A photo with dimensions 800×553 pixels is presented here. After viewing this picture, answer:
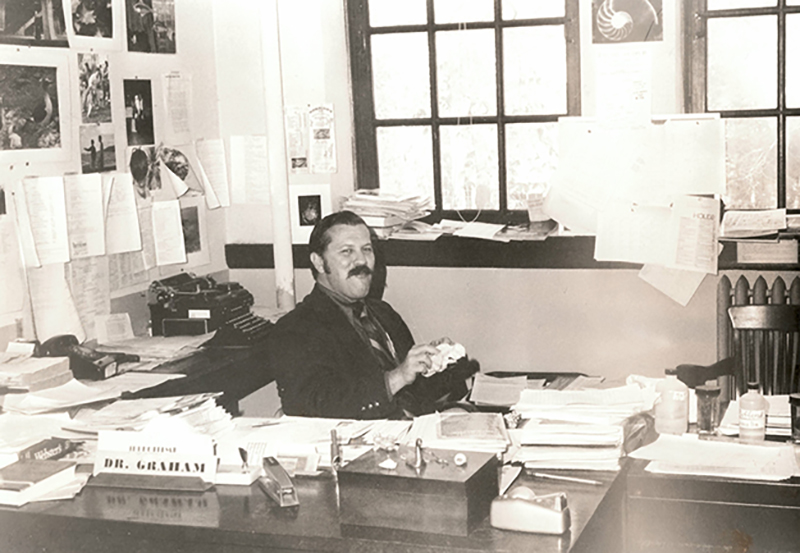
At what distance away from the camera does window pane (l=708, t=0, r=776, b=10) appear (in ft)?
12.0

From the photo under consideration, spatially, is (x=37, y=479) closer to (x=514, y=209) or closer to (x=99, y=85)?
(x=99, y=85)

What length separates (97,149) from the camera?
135 inches

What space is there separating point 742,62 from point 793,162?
1.36ft

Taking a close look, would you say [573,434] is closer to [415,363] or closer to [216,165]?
[415,363]

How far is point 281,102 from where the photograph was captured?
4.13 m

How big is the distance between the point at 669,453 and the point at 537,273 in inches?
70.2

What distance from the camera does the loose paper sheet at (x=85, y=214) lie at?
3.30 metres

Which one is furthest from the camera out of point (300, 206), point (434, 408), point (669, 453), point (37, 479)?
point (300, 206)

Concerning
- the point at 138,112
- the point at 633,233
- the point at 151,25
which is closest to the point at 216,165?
the point at 138,112

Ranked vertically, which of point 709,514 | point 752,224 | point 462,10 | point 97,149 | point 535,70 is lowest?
point 709,514

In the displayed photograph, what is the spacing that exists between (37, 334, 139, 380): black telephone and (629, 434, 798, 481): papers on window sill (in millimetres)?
1669

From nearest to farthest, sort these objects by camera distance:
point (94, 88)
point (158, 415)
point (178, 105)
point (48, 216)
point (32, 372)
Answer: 1. point (158, 415)
2. point (32, 372)
3. point (48, 216)
4. point (94, 88)
5. point (178, 105)

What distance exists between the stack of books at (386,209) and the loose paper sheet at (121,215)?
919mm

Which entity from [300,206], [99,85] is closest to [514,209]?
[300,206]
